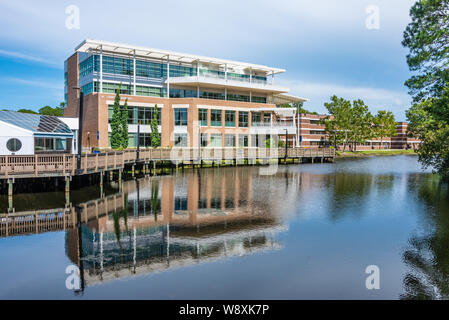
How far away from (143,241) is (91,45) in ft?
142

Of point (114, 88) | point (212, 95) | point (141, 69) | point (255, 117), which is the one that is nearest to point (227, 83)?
point (212, 95)

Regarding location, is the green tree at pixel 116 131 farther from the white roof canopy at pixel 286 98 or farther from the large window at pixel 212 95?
the white roof canopy at pixel 286 98

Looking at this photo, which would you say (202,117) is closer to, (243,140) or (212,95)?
(212,95)

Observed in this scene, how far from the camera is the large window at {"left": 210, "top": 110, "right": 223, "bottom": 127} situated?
5607cm

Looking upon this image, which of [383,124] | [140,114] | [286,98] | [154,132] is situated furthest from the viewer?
[383,124]

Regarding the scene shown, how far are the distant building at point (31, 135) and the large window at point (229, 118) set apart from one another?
28.8 metres

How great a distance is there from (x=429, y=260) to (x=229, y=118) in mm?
48122

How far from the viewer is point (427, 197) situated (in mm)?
24203

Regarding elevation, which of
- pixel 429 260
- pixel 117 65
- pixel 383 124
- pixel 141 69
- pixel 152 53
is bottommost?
pixel 429 260

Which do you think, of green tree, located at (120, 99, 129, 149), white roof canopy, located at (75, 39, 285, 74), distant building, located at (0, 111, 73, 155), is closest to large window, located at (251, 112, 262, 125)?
white roof canopy, located at (75, 39, 285, 74)

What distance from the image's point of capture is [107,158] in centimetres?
2850

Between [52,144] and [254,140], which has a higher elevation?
[254,140]

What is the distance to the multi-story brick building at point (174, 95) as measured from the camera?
50625 mm
